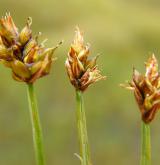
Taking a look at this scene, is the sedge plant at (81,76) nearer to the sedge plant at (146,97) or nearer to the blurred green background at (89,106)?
the sedge plant at (146,97)

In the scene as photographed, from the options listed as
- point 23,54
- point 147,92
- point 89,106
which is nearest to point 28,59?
point 23,54

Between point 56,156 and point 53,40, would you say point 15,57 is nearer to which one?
point 56,156

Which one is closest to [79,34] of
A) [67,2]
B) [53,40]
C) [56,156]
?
[56,156]

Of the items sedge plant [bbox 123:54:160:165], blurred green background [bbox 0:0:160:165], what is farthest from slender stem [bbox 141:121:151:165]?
blurred green background [bbox 0:0:160:165]

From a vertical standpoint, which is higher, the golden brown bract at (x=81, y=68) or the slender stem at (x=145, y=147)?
the golden brown bract at (x=81, y=68)

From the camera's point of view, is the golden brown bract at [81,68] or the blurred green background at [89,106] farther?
the blurred green background at [89,106]

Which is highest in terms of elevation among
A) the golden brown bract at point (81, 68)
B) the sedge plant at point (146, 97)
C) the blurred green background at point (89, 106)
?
the golden brown bract at point (81, 68)

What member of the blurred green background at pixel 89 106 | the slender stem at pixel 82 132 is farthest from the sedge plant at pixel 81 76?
the blurred green background at pixel 89 106
